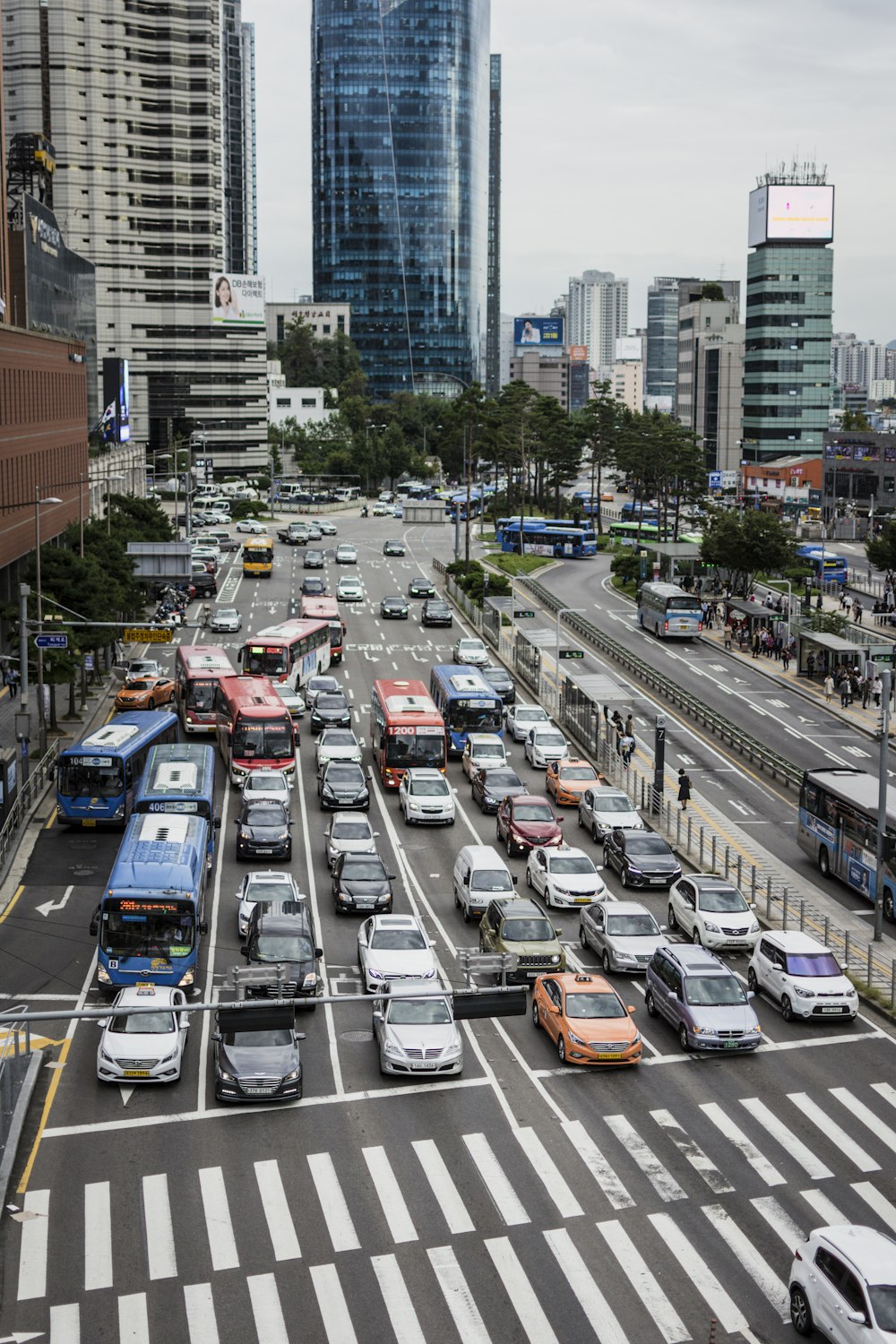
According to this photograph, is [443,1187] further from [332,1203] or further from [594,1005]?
[594,1005]

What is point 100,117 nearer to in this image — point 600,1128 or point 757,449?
point 757,449

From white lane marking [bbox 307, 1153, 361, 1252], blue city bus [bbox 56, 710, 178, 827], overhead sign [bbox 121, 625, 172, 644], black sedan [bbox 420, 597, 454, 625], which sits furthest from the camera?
black sedan [bbox 420, 597, 454, 625]

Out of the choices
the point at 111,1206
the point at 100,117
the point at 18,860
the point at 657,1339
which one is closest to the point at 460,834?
the point at 18,860

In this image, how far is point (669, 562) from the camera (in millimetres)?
104188

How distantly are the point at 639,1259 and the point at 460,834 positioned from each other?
27153 mm

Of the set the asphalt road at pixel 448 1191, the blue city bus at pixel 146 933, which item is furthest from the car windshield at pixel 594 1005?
the blue city bus at pixel 146 933

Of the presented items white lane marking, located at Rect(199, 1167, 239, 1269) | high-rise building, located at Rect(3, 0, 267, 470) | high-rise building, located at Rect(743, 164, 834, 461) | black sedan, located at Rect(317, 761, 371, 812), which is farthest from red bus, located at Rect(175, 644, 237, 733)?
high-rise building, located at Rect(743, 164, 834, 461)

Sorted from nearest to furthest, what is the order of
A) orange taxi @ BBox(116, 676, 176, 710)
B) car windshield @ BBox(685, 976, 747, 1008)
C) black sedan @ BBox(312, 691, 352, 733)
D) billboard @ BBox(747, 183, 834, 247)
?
1. car windshield @ BBox(685, 976, 747, 1008)
2. black sedan @ BBox(312, 691, 352, 733)
3. orange taxi @ BBox(116, 676, 176, 710)
4. billboard @ BBox(747, 183, 834, 247)

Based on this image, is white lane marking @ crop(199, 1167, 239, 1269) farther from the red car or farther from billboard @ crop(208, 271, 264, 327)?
billboard @ crop(208, 271, 264, 327)

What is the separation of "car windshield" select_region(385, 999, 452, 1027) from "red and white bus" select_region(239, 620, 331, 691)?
36794 mm

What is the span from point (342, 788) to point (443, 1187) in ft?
86.8

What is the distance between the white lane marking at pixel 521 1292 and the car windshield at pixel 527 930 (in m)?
12.4

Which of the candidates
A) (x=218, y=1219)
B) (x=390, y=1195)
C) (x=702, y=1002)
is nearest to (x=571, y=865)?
(x=702, y=1002)

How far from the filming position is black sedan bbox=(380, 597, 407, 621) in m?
93.9
